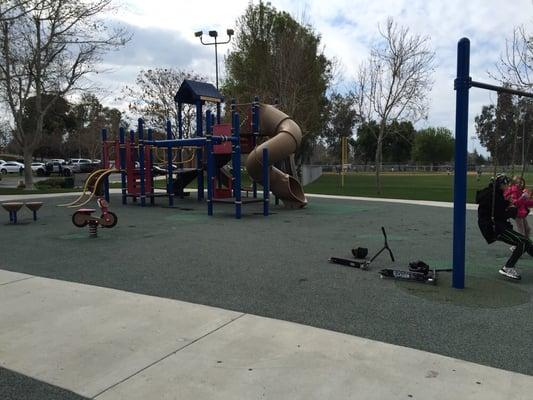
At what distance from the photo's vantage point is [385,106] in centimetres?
2583

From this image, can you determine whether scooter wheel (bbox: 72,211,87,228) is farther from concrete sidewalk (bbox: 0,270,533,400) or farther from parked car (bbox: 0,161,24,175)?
parked car (bbox: 0,161,24,175)

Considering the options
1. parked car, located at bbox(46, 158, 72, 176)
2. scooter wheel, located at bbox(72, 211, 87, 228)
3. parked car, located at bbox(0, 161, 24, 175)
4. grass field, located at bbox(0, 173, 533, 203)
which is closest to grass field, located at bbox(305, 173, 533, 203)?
grass field, located at bbox(0, 173, 533, 203)

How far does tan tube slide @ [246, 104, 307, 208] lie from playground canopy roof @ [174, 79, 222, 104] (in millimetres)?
2648

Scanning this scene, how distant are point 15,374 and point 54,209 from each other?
43.9 feet

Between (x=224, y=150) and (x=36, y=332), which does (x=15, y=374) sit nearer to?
(x=36, y=332)

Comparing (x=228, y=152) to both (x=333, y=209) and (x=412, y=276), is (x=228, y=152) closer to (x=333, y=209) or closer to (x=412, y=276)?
(x=333, y=209)

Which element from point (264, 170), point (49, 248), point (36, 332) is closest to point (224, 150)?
point (264, 170)

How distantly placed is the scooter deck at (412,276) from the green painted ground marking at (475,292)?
0.07 meters

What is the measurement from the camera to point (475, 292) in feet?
18.4

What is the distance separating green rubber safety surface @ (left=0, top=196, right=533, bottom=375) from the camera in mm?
4391

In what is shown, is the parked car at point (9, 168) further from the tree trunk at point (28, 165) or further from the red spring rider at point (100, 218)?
the red spring rider at point (100, 218)

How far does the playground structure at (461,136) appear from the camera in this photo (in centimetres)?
545

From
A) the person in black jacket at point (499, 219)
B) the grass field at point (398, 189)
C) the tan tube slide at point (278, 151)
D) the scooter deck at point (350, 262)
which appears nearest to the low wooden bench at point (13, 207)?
the tan tube slide at point (278, 151)

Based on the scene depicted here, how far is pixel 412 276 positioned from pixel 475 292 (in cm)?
76
